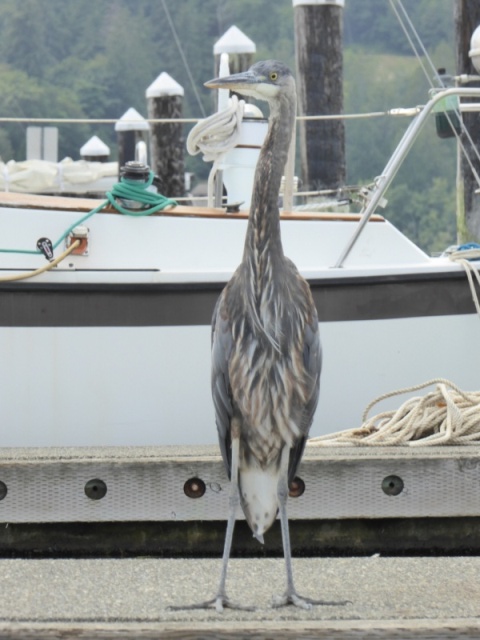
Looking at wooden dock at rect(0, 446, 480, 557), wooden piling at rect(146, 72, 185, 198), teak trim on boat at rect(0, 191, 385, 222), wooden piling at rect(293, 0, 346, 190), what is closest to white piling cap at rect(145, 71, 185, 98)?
wooden piling at rect(146, 72, 185, 198)

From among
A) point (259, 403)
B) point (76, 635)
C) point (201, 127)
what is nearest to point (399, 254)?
point (201, 127)

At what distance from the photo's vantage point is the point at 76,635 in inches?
126

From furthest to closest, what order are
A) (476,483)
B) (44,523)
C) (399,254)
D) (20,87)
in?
(20,87) → (399,254) → (44,523) → (476,483)

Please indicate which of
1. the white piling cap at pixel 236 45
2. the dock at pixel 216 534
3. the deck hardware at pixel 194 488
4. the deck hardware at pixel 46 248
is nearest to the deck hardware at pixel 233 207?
the deck hardware at pixel 46 248

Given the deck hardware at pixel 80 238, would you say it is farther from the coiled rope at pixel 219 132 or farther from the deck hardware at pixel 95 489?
the deck hardware at pixel 95 489

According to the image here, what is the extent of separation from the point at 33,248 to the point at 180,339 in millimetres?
880

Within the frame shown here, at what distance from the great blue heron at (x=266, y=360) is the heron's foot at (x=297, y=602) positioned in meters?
0.07

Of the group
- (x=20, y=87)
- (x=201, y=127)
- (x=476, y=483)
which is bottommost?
(x=476, y=483)

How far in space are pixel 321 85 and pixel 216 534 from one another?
5.57 meters

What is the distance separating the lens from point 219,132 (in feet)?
23.1

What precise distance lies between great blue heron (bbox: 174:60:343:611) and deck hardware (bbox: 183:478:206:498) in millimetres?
840

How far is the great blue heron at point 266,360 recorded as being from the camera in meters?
3.82

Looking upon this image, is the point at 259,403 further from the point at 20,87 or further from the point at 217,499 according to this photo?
the point at 20,87

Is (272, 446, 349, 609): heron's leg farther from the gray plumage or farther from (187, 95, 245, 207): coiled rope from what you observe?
(187, 95, 245, 207): coiled rope
